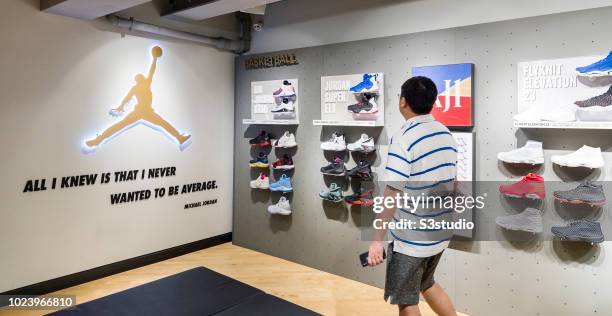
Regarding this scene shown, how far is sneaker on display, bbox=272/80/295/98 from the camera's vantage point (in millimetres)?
4207

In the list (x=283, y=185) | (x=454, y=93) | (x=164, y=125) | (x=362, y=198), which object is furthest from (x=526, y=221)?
(x=164, y=125)

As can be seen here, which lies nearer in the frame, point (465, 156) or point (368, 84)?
point (465, 156)

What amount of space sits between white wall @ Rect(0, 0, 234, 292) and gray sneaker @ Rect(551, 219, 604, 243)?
3587mm

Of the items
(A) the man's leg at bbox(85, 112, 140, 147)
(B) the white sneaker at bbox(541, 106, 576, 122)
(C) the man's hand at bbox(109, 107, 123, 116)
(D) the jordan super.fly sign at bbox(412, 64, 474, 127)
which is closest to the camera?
(B) the white sneaker at bbox(541, 106, 576, 122)

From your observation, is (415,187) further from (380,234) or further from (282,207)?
(282,207)

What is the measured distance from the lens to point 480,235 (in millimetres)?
3160

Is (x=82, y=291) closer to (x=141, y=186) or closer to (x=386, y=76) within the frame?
(x=141, y=186)

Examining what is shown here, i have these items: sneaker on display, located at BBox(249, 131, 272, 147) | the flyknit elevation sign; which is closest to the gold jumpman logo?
sneaker on display, located at BBox(249, 131, 272, 147)

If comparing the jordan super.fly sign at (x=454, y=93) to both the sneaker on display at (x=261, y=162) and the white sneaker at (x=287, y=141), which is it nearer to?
the white sneaker at (x=287, y=141)

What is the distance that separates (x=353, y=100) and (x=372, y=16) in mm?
794

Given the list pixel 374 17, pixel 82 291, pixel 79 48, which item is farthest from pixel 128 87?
pixel 374 17

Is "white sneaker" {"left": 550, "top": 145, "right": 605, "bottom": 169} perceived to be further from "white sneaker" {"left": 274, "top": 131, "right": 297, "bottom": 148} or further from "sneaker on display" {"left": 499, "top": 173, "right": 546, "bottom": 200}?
"white sneaker" {"left": 274, "top": 131, "right": 297, "bottom": 148}

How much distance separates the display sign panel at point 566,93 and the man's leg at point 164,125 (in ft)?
10.9

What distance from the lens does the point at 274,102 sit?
4.45 meters
